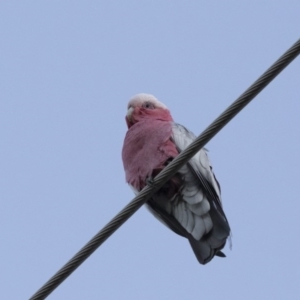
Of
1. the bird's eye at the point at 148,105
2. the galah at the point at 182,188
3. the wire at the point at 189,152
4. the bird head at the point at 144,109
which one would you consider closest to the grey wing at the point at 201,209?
the galah at the point at 182,188

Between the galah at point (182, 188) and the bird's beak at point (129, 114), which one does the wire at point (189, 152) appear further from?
the bird's beak at point (129, 114)

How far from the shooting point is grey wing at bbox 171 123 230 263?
589cm

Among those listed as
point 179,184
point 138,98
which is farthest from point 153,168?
point 138,98

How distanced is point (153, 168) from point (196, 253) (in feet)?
2.30

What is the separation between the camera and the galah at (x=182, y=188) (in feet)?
19.4

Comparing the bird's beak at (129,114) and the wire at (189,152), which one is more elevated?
the bird's beak at (129,114)

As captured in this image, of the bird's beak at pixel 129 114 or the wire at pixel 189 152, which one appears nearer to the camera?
the wire at pixel 189 152

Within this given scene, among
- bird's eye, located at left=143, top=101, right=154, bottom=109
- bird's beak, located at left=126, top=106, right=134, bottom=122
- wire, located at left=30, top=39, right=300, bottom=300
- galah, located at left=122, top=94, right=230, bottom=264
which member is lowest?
wire, located at left=30, top=39, right=300, bottom=300

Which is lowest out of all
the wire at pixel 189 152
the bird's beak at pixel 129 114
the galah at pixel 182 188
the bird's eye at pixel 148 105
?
the wire at pixel 189 152

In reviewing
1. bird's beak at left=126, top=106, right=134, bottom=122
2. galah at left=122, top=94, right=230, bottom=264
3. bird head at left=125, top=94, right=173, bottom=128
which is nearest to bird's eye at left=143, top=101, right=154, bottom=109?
bird head at left=125, top=94, right=173, bottom=128

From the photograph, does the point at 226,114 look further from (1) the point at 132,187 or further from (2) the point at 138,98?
(2) the point at 138,98

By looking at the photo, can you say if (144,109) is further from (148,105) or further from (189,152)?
(189,152)

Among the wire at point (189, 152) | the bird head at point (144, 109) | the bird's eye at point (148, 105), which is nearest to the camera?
the wire at point (189, 152)

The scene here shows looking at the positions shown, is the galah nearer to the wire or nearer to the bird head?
the bird head
